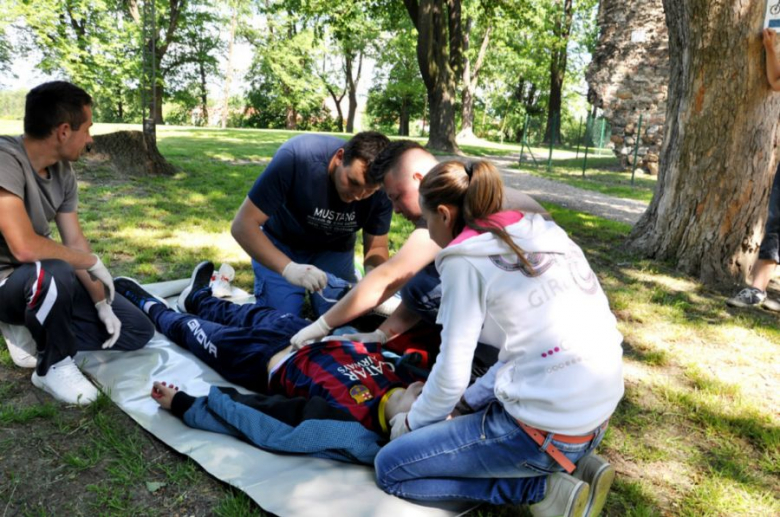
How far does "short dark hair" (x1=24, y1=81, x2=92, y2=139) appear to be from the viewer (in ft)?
7.52

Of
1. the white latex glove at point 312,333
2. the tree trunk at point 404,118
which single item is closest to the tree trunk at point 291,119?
the tree trunk at point 404,118

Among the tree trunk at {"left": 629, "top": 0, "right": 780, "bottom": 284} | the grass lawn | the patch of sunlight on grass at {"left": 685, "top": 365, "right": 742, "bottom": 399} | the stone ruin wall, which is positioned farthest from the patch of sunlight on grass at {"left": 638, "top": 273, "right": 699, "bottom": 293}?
the stone ruin wall

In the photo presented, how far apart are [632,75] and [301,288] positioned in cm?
1162

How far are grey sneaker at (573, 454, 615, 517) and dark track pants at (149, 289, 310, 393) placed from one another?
142 cm

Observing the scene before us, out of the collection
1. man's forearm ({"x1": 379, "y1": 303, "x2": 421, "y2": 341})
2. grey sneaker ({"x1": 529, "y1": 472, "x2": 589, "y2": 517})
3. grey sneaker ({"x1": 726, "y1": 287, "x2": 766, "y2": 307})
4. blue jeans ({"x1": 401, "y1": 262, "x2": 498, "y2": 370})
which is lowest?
grey sneaker ({"x1": 529, "y1": 472, "x2": 589, "y2": 517})

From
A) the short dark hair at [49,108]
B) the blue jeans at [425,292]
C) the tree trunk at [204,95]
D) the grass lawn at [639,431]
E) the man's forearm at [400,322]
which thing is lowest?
the grass lawn at [639,431]

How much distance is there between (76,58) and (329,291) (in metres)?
21.8

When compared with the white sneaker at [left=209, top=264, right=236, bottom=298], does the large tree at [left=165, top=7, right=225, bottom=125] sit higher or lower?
higher

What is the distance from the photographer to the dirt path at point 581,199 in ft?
24.0

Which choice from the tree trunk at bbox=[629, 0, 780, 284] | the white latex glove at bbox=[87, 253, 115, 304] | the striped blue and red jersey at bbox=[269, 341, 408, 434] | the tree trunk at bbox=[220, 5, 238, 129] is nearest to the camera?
the striped blue and red jersey at bbox=[269, 341, 408, 434]

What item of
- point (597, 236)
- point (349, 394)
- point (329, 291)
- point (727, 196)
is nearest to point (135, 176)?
point (329, 291)

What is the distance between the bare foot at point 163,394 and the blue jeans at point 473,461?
0.94 m

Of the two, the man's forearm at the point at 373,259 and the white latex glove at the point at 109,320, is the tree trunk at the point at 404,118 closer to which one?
the man's forearm at the point at 373,259

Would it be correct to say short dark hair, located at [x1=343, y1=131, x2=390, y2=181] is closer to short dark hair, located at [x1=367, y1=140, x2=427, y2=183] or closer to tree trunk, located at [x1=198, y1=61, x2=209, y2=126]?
short dark hair, located at [x1=367, y1=140, x2=427, y2=183]
